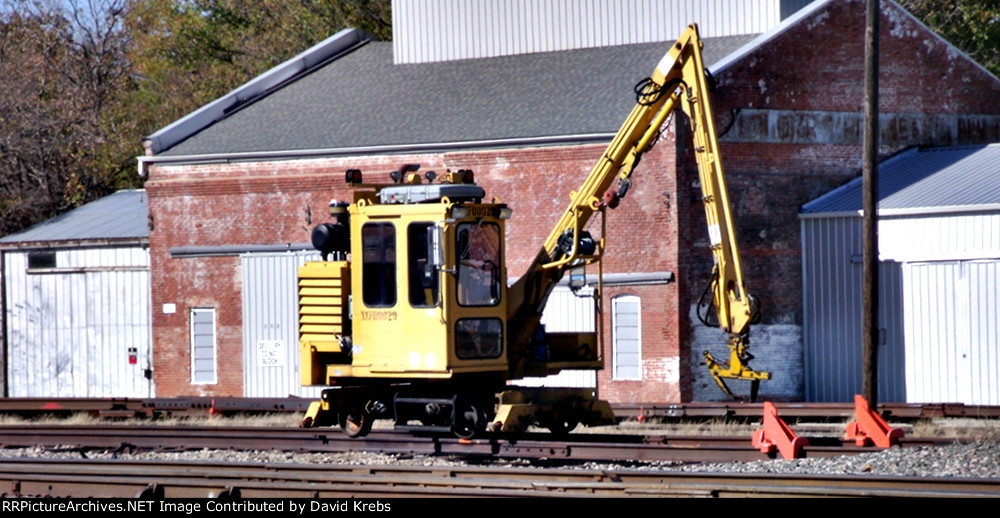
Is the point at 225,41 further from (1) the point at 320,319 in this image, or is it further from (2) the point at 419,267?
(2) the point at 419,267

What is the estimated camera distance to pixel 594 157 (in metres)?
25.7

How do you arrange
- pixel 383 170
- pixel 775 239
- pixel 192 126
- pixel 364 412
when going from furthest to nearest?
pixel 192 126
pixel 383 170
pixel 775 239
pixel 364 412

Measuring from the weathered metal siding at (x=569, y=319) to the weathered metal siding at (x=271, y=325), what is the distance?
5.21 metres

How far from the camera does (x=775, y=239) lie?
2616cm

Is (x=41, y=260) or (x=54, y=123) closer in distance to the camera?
(x=41, y=260)

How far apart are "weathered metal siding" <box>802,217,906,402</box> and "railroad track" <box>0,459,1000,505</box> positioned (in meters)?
13.6

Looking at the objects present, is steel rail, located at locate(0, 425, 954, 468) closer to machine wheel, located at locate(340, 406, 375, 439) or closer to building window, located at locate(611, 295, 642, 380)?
machine wheel, located at locate(340, 406, 375, 439)

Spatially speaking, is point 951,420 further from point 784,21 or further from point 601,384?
point 784,21

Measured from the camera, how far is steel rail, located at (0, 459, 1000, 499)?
11.2 meters

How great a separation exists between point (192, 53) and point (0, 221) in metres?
12.7

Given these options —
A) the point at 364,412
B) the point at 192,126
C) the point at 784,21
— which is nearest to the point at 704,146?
the point at 364,412

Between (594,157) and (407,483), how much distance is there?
47.1 ft

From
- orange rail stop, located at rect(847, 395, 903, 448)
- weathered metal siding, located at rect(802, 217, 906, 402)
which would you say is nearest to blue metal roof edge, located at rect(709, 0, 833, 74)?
weathered metal siding, located at rect(802, 217, 906, 402)

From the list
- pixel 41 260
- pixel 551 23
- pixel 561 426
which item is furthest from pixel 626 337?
pixel 41 260
